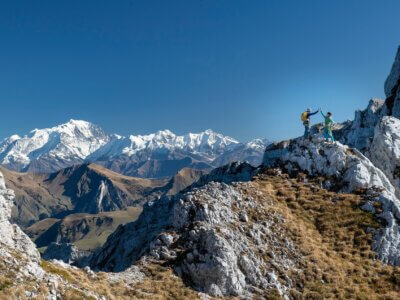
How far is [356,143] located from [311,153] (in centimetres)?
6468

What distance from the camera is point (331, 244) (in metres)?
45.4

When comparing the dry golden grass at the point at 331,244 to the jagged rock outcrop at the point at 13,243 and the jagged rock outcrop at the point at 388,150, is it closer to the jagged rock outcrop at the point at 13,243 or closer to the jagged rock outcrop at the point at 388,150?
the jagged rock outcrop at the point at 388,150

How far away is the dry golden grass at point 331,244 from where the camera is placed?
1504 inches

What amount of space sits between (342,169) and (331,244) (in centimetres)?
1834

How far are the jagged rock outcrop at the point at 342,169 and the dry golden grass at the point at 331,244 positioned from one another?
2.29 m

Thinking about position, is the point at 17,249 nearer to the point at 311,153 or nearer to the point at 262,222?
the point at 262,222

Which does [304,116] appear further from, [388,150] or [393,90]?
[393,90]

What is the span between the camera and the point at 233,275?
37938mm

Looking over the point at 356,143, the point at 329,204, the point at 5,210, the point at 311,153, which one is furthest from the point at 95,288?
the point at 356,143

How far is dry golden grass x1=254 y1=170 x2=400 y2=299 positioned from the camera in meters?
38.2

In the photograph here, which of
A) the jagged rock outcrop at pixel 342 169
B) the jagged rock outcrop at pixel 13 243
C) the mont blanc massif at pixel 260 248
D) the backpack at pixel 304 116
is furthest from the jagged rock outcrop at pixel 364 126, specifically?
the jagged rock outcrop at pixel 13 243

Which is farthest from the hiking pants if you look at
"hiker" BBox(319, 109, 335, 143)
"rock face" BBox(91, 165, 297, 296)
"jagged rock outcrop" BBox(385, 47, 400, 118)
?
"jagged rock outcrop" BBox(385, 47, 400, 118)

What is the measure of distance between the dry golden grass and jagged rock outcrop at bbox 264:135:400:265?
2.29 meters

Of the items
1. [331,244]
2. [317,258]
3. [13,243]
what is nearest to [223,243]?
[317,258]
